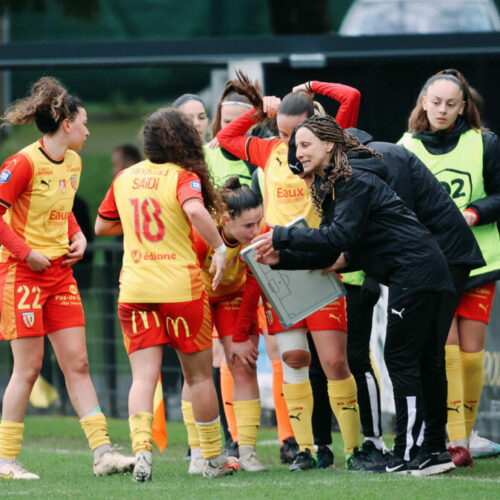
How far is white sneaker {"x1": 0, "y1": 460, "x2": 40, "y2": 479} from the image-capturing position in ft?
19.3

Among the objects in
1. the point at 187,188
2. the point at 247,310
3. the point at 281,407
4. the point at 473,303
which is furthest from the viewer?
the point at 281,407

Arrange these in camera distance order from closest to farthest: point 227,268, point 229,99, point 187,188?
point 187,188 → point 227,268 → point 229,99

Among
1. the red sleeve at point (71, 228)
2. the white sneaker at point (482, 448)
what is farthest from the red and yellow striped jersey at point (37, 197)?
the white sneaker at point (482, 448)

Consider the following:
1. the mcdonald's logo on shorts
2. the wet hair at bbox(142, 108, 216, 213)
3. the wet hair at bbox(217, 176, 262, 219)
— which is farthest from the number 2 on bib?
the wet hair at bbox(217, 176, 262, 219)

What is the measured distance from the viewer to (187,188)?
217 inches

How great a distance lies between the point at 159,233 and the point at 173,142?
18.7 inches

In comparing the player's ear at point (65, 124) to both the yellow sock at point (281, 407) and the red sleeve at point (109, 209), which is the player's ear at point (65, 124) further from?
the yellow sock at point (281, 407)

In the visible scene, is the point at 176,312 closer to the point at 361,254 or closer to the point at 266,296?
the point at 266,296

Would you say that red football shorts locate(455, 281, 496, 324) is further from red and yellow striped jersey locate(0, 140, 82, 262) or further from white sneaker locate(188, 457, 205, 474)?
red and yellow striped jersey locate(0, 140, 82, 262)

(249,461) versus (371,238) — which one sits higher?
(371,238)

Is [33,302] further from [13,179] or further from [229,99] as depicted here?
[229,99]

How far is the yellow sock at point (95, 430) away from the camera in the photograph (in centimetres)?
595

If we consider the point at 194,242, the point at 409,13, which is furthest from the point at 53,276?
the point at 409,13

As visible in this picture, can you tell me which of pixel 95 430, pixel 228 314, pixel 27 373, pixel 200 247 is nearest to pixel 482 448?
pixel 228 314
